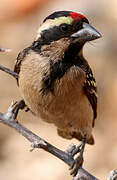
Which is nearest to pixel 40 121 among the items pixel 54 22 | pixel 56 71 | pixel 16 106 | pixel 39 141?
pixel 16 106

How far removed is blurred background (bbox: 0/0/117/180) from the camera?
959 cm

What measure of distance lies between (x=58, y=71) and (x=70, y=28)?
0.45 meters

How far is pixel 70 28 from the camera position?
17.1 ft

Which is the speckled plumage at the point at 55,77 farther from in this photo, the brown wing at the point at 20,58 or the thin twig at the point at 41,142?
the thin twig at the point at 41,142

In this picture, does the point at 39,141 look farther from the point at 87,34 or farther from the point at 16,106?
the point at 87,34

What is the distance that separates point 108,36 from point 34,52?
5.64 metres

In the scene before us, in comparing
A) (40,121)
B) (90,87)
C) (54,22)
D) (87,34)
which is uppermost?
(54,22)

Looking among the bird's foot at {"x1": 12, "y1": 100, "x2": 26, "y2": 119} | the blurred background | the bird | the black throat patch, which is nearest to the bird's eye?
the bird

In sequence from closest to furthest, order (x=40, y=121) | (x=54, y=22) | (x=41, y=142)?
(x=41, y=142) → (x=54, y=22) → (x=40, y=121)

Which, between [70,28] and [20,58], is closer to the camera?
[70,28]

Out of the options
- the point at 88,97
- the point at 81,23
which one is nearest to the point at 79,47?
the point at 81,23

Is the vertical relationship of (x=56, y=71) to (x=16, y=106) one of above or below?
above

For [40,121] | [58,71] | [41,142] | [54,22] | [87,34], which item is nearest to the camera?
[41,142]

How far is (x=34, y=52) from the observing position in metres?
5.59
